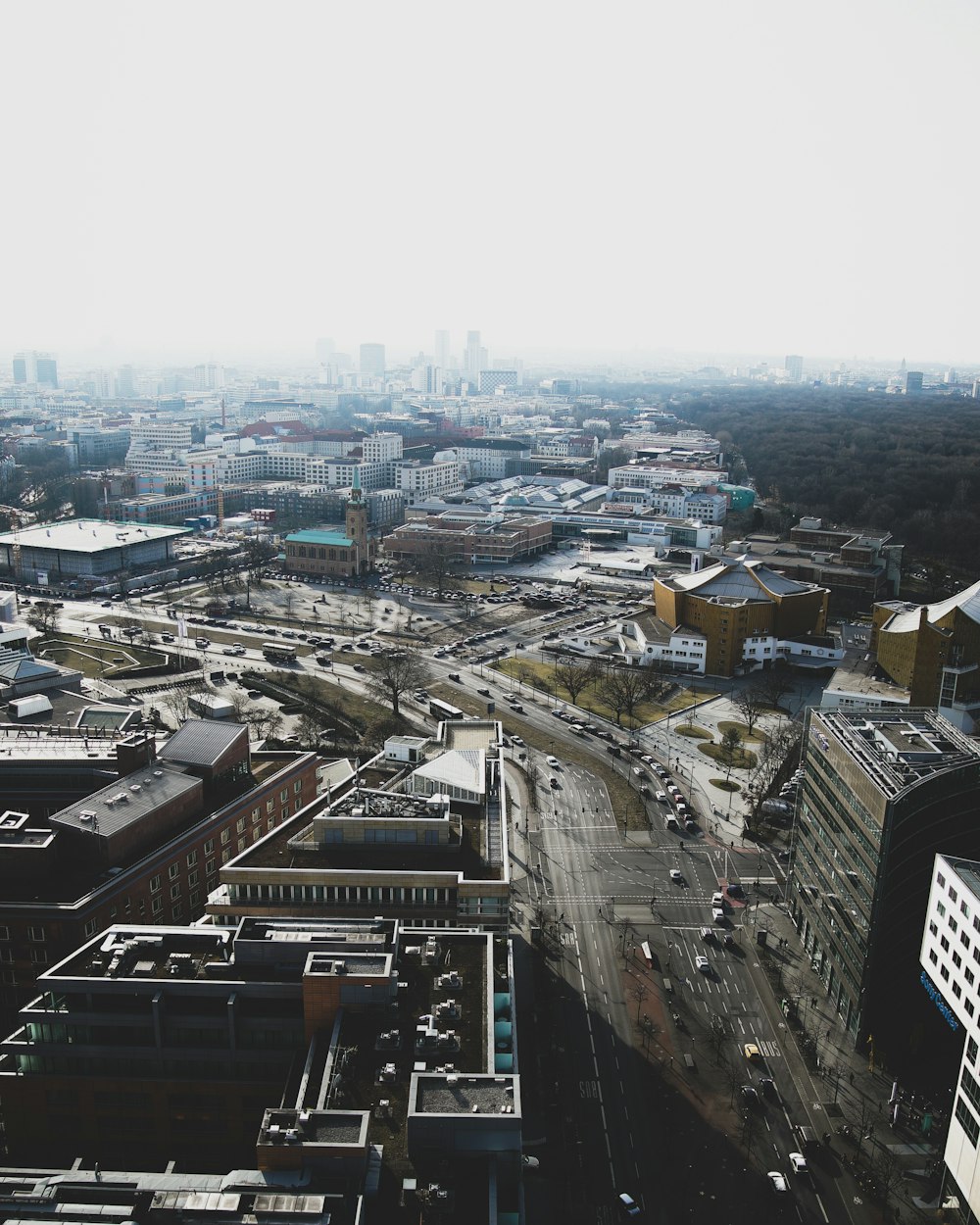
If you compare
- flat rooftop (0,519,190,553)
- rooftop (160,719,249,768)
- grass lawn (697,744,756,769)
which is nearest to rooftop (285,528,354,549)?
flat rooftop (0,519,190,553)

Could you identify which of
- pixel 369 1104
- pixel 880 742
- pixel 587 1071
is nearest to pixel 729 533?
pixel 880 742

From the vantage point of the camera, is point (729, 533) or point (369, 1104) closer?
point (369, 1104)

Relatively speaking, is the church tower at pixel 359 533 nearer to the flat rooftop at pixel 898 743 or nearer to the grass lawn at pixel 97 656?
the grass lawn at pixel 97 656

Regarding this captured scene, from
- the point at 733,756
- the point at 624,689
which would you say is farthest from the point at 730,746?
the point at 624,689

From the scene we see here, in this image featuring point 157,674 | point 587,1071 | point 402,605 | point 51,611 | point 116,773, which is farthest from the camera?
point 402,605

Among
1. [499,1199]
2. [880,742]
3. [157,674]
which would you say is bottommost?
[157,674]

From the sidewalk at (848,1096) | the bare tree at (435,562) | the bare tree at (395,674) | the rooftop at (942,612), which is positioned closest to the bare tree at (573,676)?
the bare tree at (395,674)

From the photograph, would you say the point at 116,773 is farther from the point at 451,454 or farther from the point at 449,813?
the point at 451,454
